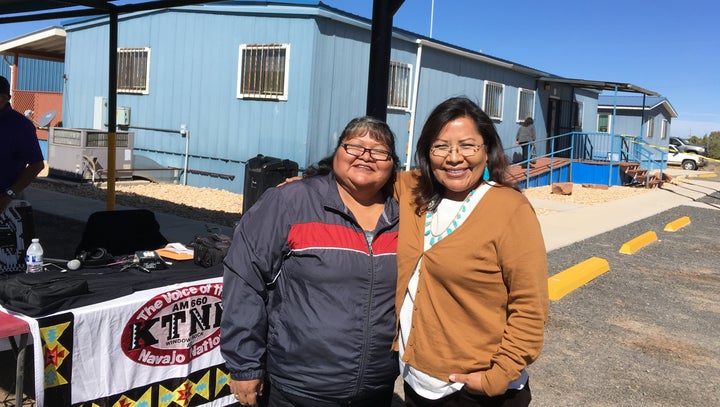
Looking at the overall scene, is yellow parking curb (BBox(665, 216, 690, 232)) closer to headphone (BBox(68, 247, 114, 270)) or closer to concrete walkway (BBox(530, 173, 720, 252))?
concrete walkway (BBox(530, 173, 720, 252))

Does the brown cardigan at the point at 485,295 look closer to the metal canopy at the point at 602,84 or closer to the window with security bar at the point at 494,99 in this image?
the window with security bar at the point at 494,99

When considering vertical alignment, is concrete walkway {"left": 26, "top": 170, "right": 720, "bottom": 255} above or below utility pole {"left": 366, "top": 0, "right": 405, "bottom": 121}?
below

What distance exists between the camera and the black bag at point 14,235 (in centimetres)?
491

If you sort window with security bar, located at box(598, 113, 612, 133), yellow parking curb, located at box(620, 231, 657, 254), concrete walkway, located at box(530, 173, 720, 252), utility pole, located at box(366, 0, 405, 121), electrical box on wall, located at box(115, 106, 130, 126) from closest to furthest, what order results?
utility pole, located at box(366, 0, 405, 121) → yellow parking curb, located at box(620, 231, 657, 254) → concrete walkway, located at box(530, 173, 720, 252) → electrical box on wall, located at box(115, 106, 130, 126) → window with security bar, located at box(598, 113, 612, 133)

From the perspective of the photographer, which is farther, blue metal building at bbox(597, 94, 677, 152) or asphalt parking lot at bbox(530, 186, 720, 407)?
blue metal building at bbox(597, 94, 677, 152)

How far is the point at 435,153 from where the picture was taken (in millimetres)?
2168

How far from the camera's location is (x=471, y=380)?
205cm

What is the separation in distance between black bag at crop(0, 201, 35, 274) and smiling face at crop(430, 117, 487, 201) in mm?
4008

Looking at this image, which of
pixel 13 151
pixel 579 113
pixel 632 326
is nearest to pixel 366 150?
pixel 13 151

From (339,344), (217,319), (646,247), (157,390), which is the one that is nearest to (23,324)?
(157,390)

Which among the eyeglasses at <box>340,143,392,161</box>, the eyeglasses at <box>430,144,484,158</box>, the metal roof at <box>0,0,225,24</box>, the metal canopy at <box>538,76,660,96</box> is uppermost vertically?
the metal canopy at <box>538,76,660,96</box>

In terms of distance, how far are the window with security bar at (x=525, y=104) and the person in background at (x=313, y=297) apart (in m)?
18.4

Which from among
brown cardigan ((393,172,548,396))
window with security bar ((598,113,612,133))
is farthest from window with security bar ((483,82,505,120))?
window with security bar ((598,113,612,133))

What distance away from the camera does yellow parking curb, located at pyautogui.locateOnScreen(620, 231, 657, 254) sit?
947cm
